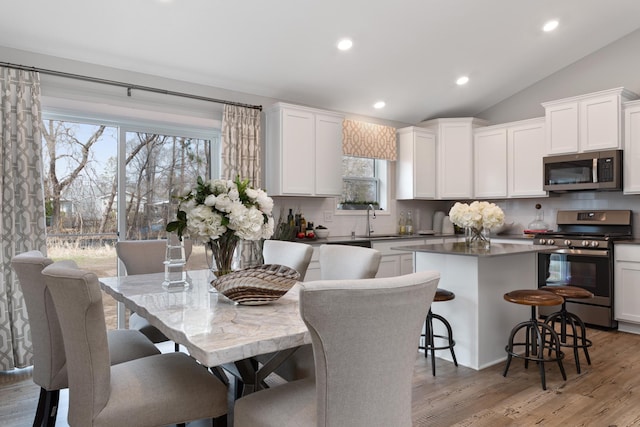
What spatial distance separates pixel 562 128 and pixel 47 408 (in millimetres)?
5241

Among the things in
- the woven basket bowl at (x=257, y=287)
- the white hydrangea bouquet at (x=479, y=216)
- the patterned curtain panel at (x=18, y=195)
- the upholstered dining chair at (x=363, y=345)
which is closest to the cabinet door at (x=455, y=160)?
the white hydrangea bouquet at (x=479, y=216)

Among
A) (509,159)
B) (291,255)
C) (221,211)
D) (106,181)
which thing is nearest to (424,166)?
(509,159)

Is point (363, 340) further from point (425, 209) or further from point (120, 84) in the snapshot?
point (425, 209)

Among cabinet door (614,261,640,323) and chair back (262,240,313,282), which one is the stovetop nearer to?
cabinet door (614,261,640,323)

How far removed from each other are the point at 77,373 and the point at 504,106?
5879 mm

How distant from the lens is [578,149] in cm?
467

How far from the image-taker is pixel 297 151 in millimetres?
4523

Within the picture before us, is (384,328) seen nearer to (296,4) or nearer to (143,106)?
(296,4)

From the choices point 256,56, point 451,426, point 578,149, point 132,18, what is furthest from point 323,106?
point 451,426

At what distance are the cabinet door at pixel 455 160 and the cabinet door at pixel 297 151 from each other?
209 cm

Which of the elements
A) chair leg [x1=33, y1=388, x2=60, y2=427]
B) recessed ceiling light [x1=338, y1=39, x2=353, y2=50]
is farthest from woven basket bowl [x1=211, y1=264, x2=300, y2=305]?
recessed ceiling light [x1=338, y1=39, x2=353, y2=50]

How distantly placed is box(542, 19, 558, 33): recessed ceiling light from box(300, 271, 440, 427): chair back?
417cm

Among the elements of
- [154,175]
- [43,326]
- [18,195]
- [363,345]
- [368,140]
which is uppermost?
[368,140]

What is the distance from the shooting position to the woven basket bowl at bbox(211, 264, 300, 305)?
178 cm
